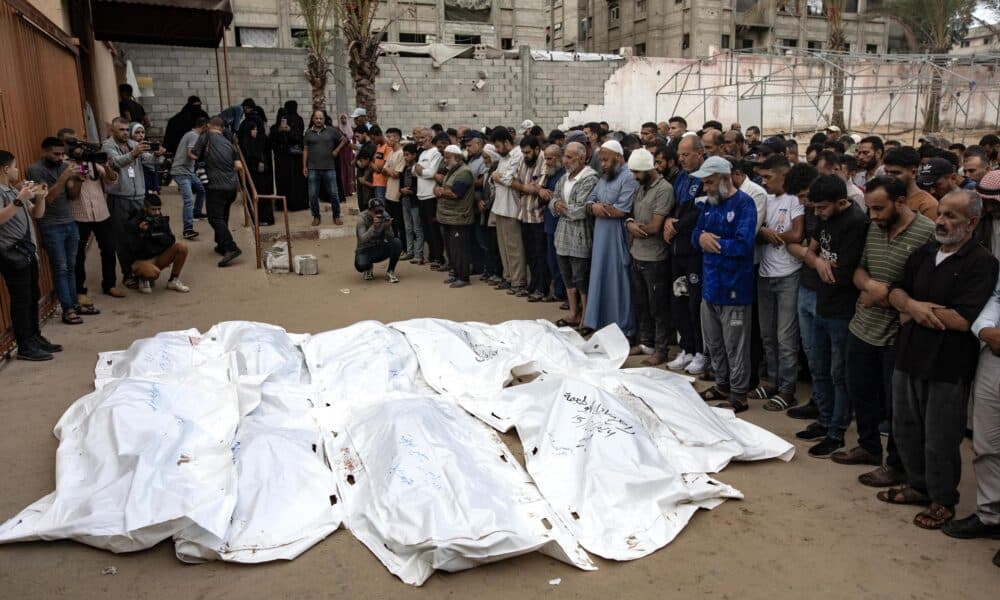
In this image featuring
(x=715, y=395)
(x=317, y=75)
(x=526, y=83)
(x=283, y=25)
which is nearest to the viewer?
(x=715, y=395)

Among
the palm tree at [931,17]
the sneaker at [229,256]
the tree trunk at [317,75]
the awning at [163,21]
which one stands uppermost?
the palm tree at [931,17]

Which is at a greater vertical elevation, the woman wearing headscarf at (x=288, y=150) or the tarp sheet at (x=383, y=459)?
Result: the woman wearing headscarf at (x=288, y=150)

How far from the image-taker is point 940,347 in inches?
147

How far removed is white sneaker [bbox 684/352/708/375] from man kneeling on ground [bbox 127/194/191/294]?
6143mm

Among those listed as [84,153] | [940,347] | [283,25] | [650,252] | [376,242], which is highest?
[283,25]

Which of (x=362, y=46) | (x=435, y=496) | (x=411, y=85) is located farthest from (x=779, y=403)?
(x=411, y=85)

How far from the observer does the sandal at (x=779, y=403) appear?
5.59 m

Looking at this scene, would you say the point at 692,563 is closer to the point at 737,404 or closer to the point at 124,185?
the point at 737,404

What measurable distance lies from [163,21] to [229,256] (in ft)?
22.0

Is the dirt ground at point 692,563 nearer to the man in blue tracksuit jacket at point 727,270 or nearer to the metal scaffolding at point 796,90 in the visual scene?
the man in blue tracksuit jacket at point 727,270

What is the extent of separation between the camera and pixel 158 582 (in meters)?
3.44

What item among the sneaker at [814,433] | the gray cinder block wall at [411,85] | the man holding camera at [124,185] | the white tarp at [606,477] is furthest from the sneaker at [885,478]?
the gray cinder block wall at [411,85]

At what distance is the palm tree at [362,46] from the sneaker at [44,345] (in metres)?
10.1

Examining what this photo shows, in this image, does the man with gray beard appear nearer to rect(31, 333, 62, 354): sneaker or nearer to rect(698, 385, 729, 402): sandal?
rect(698, 385, 729, 402): sandal
